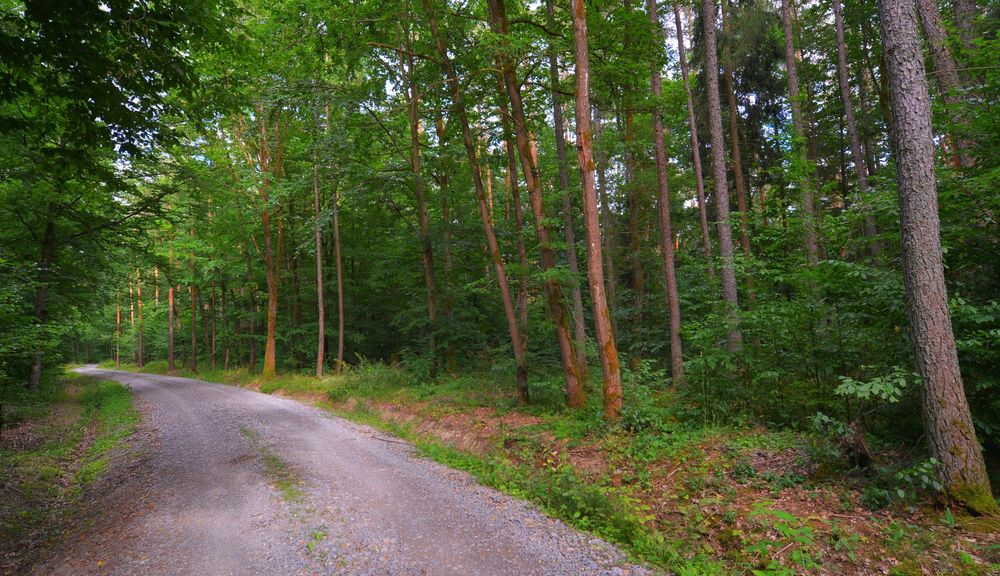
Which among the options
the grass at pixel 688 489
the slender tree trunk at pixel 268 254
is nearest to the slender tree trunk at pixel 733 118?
the grass at pixel 688 489

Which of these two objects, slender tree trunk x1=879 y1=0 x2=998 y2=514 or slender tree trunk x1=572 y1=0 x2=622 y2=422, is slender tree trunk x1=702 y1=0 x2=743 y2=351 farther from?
A: slender tree trunk x1=879 y1=0 x2=998 y2=514

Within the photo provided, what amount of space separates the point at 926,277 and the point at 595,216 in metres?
4.39

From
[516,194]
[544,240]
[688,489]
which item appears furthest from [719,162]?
[688,489]

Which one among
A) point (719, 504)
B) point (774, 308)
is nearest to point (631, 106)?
point (774, 308)

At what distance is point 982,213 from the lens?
4.61 meters

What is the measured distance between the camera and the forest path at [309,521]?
3.91 metres

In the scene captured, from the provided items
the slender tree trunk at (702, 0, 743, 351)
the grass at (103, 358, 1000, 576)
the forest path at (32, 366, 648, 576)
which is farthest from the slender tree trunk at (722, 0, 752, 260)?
the forest path at (32, 366, 648, 576)

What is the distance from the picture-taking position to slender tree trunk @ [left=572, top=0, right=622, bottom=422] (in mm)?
7391

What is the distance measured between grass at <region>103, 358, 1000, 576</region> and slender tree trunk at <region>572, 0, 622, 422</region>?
1.56 feet

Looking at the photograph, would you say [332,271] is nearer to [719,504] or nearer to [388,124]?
[388,124]

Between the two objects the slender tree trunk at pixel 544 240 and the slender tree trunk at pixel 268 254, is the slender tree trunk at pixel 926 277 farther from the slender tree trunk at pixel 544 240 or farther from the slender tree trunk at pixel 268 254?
the slender tree trunk at pixel 268 254

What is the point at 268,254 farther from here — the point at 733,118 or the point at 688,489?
the point at 733,118

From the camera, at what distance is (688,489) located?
5.09 meters

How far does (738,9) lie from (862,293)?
49.2 feet
